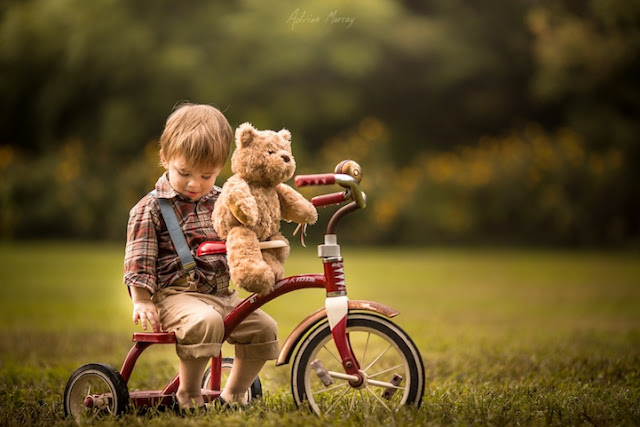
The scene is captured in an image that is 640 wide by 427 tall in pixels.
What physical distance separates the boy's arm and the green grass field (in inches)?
12.7

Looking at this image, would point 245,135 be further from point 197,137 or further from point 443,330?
point 443,330

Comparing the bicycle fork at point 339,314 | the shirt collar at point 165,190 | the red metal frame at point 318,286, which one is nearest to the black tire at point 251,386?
the red metal frame at point 318,286

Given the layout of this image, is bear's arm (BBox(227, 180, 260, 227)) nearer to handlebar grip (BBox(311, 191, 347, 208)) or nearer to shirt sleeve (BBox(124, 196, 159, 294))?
handlebar grip (BBox(311, 191, 347, 208))

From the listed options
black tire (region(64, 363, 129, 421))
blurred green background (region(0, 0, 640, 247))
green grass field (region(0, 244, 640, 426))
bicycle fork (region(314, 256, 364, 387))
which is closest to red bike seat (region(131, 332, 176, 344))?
black tire (region(64, 363, 129, 421))

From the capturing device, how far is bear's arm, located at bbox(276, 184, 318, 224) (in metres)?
2.59

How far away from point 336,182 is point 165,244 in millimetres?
689

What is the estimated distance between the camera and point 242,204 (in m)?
2.38

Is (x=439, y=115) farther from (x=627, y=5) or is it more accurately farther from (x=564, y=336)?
(x=564, y=336)

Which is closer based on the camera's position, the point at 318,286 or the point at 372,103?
the point at 318,286

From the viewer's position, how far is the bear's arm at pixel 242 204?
2383mm

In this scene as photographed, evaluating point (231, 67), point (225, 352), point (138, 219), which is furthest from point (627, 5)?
point (138, 219)

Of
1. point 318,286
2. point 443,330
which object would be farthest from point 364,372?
point 443,330

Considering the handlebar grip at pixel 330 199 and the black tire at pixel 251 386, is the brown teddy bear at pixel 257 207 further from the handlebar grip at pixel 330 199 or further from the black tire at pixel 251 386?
the black tire at pixel 251 386

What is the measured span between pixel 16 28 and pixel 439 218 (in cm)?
845
